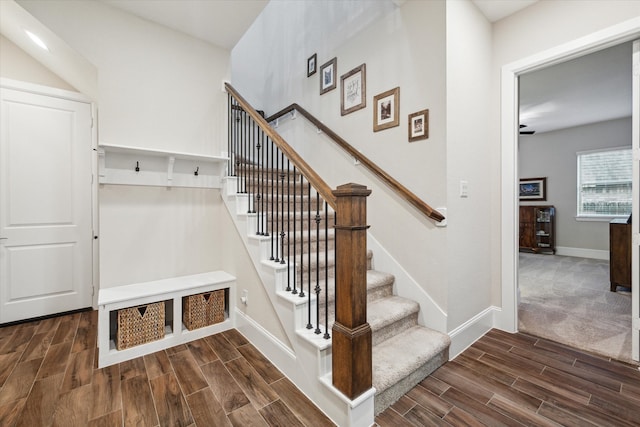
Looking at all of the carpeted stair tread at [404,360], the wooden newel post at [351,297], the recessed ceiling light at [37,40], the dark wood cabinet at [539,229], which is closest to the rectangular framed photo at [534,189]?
the dark wood cabinet at [539,229]

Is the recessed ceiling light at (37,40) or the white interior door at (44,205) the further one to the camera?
the white interior door at (44,205)

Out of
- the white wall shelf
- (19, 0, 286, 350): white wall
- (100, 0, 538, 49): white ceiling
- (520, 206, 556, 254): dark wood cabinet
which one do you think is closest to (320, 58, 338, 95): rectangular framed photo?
(100, 0, 538, 49): white ceiling

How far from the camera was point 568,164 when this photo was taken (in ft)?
20.6

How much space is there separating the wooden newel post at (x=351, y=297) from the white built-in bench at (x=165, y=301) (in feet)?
4.77

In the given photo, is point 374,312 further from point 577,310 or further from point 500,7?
point 500,7

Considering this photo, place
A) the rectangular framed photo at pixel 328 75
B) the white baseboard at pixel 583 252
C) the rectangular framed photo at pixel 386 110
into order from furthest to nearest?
1. the white baseboard at pixel 583 252
2. the rectangular framed photo at pixel 328 75
3. the rectangular framed photo at pixel 386 110

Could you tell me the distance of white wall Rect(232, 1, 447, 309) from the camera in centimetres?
217

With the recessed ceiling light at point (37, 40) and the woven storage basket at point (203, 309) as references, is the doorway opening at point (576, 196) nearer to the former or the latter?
the woven storage basket at point (203, 309)

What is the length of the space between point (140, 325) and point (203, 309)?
0.46 metres

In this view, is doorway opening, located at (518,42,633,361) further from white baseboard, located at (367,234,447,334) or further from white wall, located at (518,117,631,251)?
white baseboard, located at (367,234,447,334)

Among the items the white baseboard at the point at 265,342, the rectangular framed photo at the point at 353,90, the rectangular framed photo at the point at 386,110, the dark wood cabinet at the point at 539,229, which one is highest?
the rectangular framed photo at the point at 353,90

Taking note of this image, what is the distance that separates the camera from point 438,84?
2160 mm

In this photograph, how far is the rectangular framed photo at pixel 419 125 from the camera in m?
2.23

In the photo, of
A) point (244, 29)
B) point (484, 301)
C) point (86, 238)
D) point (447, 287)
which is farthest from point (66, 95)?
point (484, 301)
